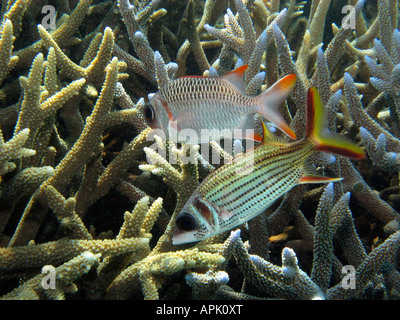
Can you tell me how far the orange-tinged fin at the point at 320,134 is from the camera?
1.40 meters

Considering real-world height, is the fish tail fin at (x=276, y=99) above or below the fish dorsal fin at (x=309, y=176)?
above

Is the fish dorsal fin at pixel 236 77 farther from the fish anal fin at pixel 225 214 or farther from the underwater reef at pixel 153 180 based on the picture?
the fish anal fin at pixel 225 214

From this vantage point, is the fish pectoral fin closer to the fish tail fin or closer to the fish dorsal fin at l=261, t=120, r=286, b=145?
the fish tail fin

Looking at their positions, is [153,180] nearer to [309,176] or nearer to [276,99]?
[276,99]

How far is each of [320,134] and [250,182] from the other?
0.46 metres

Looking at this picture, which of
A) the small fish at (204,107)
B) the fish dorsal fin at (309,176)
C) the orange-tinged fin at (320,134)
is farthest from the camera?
the small fish at (204,107)

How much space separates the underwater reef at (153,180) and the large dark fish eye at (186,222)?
459mm

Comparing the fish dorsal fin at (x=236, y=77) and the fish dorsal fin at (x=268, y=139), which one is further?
the fish dorsal fin at (x=236, y=77)

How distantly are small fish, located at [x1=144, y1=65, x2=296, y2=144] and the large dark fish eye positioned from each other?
1.98 feet

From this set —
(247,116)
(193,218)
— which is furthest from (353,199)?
(193,218)

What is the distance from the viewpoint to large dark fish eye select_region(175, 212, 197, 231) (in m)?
1.44

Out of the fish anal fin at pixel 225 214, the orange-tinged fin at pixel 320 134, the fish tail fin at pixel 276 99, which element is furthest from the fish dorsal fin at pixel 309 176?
the fish anal fin at pixel 225 214

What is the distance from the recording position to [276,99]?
1.78m

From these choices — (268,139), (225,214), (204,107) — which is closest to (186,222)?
(225,214)
